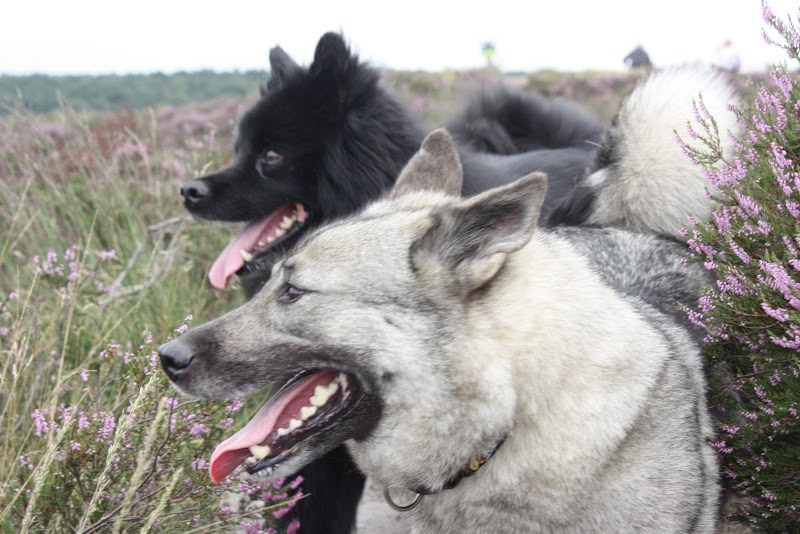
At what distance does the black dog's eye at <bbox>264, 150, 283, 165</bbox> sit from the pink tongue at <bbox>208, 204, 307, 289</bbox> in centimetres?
23

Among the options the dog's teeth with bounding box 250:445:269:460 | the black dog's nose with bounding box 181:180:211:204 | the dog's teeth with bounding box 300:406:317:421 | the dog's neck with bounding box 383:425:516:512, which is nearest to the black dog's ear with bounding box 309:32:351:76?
the black dog's nose with bounding box 181:180:211:204

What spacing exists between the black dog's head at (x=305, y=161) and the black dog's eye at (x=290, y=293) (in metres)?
1.14

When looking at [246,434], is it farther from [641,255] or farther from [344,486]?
[641,255]

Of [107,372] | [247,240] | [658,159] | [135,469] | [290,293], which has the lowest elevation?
[135,469]

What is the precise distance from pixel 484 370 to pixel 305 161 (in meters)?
1.73

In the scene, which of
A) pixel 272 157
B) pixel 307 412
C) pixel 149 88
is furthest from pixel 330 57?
pixel 149 88

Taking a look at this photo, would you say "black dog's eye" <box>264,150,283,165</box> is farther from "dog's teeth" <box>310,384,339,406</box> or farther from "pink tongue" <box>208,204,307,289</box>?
"dog's teeth" <box>310,384,339,406</box>

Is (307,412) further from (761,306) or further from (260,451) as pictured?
(761,306)

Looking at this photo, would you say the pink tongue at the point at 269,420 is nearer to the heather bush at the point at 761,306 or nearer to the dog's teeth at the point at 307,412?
the dog's teeth at the point at 307,412

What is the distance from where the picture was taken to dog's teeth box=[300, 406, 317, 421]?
6.40 ft

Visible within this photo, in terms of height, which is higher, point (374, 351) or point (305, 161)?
point (305, 161)

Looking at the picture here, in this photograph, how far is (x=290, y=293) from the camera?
2012 mm

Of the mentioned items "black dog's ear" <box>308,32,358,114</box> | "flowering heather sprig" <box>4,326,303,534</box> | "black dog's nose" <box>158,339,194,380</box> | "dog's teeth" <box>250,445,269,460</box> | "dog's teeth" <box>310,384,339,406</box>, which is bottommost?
"flowering heather sprig" <box>4,326,303,534</box>

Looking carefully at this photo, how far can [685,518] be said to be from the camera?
195 centimetres
